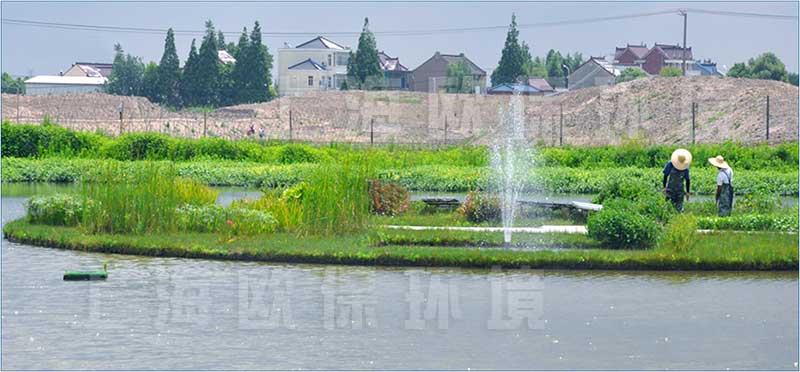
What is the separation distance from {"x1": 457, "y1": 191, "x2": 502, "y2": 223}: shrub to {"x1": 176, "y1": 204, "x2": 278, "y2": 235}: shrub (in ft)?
13.2

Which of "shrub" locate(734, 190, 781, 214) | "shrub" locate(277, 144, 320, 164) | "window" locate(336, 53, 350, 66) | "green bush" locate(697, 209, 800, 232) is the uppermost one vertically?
"window" locate(336, 53, 350, 66)

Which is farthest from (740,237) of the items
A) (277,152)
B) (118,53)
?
(118,53)

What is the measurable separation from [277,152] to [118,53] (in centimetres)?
6843

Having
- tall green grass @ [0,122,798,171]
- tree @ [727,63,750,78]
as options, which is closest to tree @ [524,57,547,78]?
tree @ [727,63,750,78]

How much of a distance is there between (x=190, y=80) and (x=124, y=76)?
17436mm

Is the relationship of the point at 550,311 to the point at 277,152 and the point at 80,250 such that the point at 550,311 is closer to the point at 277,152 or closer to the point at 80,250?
the point at 80,250

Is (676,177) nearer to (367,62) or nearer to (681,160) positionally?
(681,160)

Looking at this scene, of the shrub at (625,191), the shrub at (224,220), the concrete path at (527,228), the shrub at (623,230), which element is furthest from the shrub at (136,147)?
the shrub at (623,230)

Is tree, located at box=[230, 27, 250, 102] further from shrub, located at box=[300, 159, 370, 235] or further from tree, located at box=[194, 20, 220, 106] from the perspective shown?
shrub, located at box=[300, 159, 370, 235]

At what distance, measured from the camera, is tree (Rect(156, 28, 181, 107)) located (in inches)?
3531

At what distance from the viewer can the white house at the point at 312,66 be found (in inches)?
4328

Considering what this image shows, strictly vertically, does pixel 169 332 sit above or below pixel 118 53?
below

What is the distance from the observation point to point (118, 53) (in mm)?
105500

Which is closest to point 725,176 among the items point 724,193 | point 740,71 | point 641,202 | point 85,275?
point 724,193
